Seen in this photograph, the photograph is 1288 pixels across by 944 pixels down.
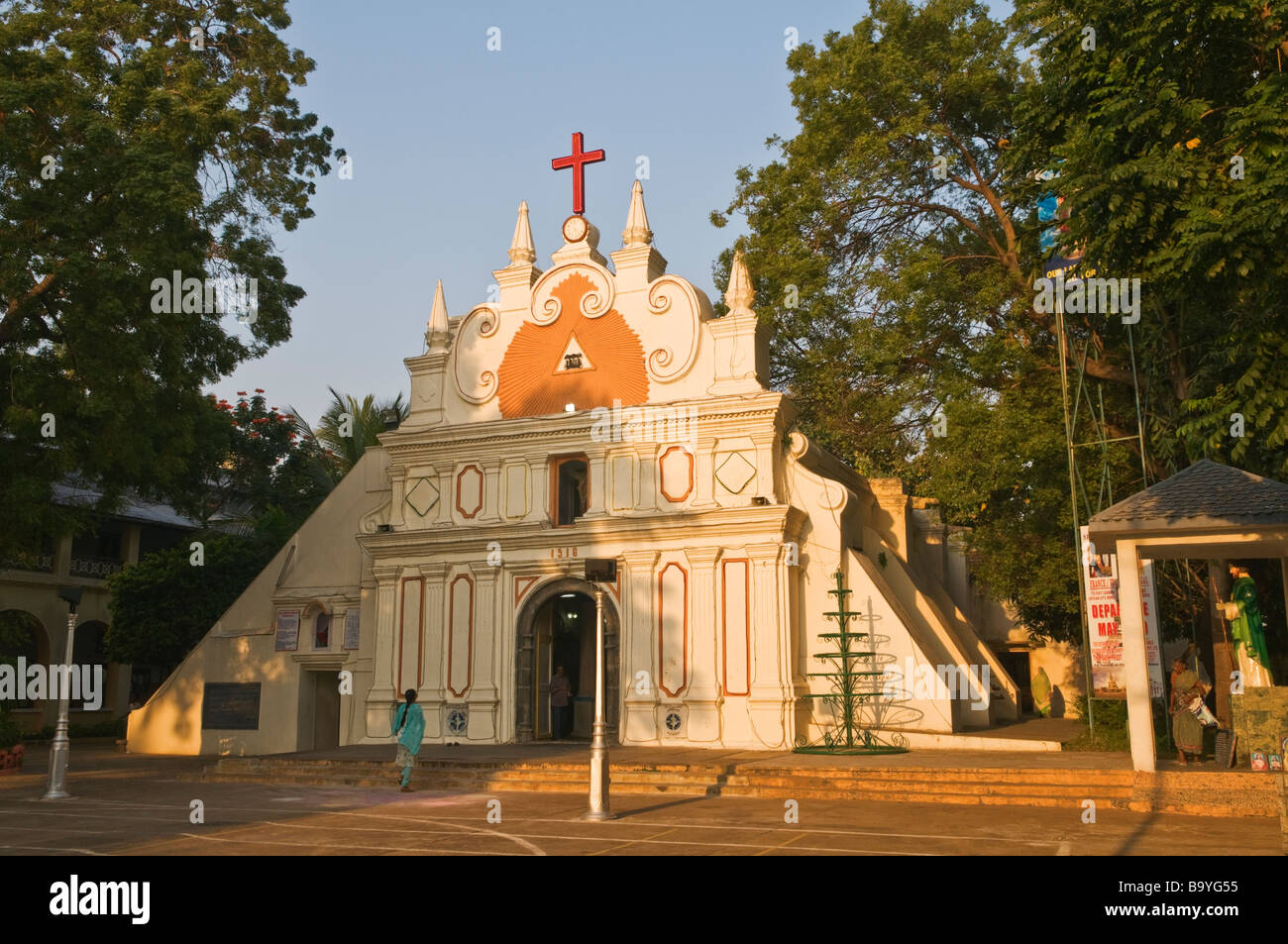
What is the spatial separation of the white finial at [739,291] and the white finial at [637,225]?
2.40m

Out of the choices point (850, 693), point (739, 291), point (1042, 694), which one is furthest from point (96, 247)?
point (1042, 694)

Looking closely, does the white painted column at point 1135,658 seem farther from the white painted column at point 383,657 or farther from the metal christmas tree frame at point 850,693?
the white painted column at point 383,657

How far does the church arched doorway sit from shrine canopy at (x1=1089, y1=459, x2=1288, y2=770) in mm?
11130

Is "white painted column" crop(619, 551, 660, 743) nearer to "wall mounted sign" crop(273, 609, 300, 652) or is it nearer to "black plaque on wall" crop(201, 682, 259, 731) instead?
"wall mounted sign" crop(273, 609, 300, 652)

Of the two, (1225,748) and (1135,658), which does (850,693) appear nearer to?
(1135,658)

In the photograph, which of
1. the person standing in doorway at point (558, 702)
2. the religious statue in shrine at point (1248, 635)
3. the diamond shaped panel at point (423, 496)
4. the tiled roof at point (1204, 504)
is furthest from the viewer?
the diamond shaped panel at point (423, 496)

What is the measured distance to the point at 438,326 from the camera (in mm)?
27406

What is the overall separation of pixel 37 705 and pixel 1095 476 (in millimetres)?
36534

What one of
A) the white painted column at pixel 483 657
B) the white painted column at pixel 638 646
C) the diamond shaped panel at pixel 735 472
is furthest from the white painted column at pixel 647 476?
the white painted column at pixel 483 657

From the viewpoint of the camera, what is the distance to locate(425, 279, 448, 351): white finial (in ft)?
89.5

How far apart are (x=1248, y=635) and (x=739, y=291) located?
12656mm

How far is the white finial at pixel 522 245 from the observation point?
26719mm

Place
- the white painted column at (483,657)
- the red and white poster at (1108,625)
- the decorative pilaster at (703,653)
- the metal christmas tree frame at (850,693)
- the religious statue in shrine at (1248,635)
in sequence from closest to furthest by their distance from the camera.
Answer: the religious statue in shrine at (1248,635) < the red and white poster at (1108,625) < the metal christmas tree frame at (850,693) < the decorative pilaster at (703,653) < the white painted column at (483,657)

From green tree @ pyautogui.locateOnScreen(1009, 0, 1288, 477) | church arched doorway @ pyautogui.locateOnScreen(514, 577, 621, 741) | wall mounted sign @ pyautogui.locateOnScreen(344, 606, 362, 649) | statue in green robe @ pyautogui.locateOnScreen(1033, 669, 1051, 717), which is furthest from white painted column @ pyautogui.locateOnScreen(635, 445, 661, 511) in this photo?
statue in green robe @ pyautogui.locateOnScreen(1033, 669, 1051, 717)
